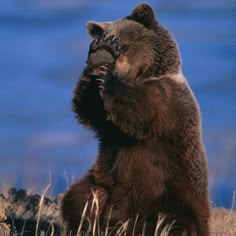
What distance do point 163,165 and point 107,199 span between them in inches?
19.9

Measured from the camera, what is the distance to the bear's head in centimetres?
727

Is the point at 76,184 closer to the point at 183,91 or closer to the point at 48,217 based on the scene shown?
the point at 183,91

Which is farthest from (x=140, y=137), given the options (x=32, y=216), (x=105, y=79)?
(x=32, y=216)

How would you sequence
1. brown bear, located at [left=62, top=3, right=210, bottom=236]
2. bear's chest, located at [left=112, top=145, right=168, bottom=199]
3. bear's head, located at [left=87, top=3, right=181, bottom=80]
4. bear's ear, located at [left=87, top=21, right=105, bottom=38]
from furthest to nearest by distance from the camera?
bear's ear, located at [left=87, top=21, right=105, bottom=38] < bear's head, located at [left=87, top=3, right=181, bottom=80] < bear's chest, located at [left=112, top=145, right=168, bottom=199] < brown bear, located at [left=62, top=3, right=210, bottom=236]

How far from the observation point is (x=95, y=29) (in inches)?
300

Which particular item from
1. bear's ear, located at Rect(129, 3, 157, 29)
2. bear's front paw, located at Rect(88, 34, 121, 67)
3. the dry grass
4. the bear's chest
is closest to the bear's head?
bear's ear, located at Rect(129, 3, 157, 29)

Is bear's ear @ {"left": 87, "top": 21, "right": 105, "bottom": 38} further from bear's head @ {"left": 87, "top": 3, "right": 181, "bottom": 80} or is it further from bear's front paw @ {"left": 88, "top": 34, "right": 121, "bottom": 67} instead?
bear's front paw @ {"left": 88, "top": 34, "right": 121, "bottom": 67}

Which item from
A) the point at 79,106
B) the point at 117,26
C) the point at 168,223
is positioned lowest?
the point at 168,223

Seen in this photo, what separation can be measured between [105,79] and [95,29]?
83 cm

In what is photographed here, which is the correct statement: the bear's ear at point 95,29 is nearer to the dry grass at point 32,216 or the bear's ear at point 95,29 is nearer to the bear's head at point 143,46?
the bear's head at point 143,46

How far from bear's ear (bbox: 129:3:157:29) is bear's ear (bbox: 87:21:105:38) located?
1.02 ft

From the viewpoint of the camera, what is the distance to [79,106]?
24.2ft

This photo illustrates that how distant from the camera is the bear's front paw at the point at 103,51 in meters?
6.98

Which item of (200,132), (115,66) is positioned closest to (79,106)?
(115,66)
